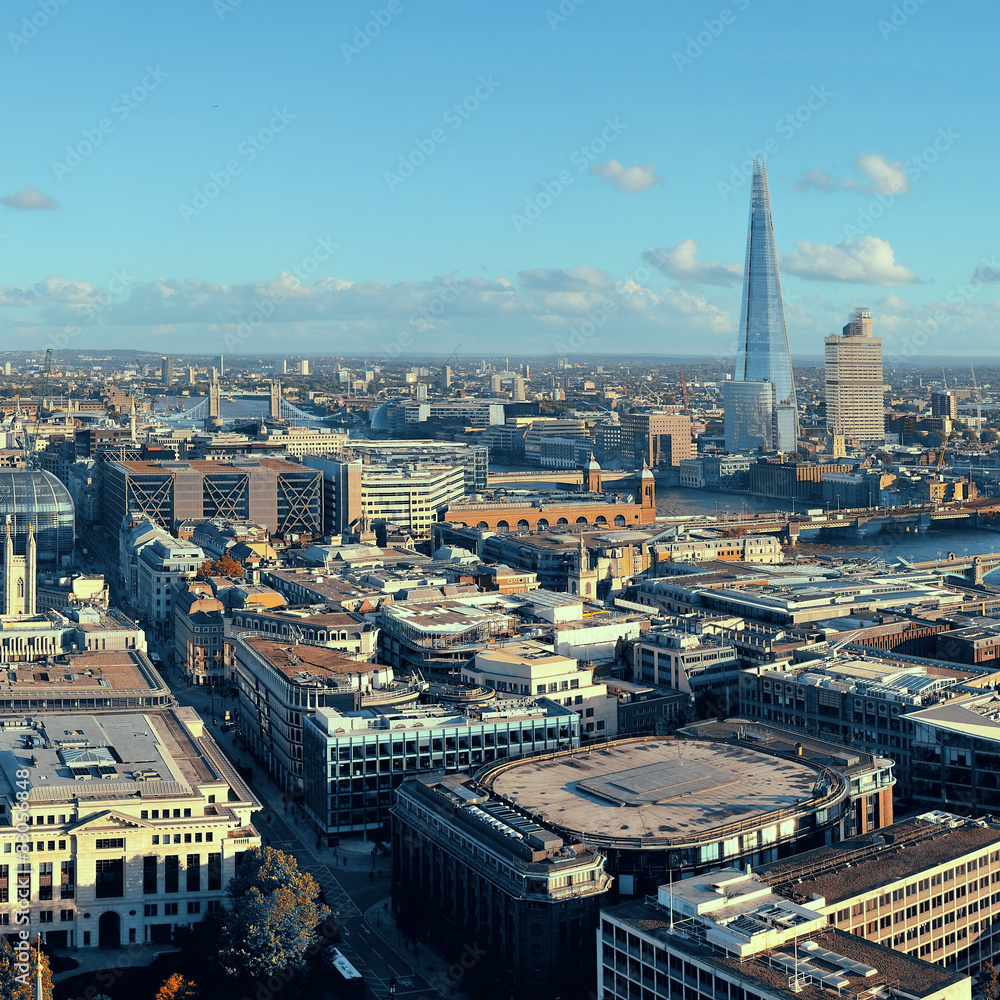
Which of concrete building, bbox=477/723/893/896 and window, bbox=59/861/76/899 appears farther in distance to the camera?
window, bbox=59/861/76/899

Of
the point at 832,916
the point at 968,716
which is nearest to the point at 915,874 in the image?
the point at 832,916

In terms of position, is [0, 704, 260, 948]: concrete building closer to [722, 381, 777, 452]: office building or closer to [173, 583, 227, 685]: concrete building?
[173, 583, 227, 685]: concrete building

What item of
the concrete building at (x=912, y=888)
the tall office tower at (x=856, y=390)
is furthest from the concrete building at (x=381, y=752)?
the tall office tower at (x=856, y=390)

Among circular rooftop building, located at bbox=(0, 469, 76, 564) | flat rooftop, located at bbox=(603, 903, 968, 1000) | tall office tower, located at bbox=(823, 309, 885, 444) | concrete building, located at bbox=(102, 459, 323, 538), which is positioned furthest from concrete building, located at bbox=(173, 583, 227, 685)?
tall office tower, located at bbox=(823, 309, 885, 444)

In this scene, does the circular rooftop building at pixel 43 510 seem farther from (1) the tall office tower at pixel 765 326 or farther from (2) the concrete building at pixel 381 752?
(1) the tall office tower at pixel 765 326

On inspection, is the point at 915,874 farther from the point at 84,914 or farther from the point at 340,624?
the point at 340,624
